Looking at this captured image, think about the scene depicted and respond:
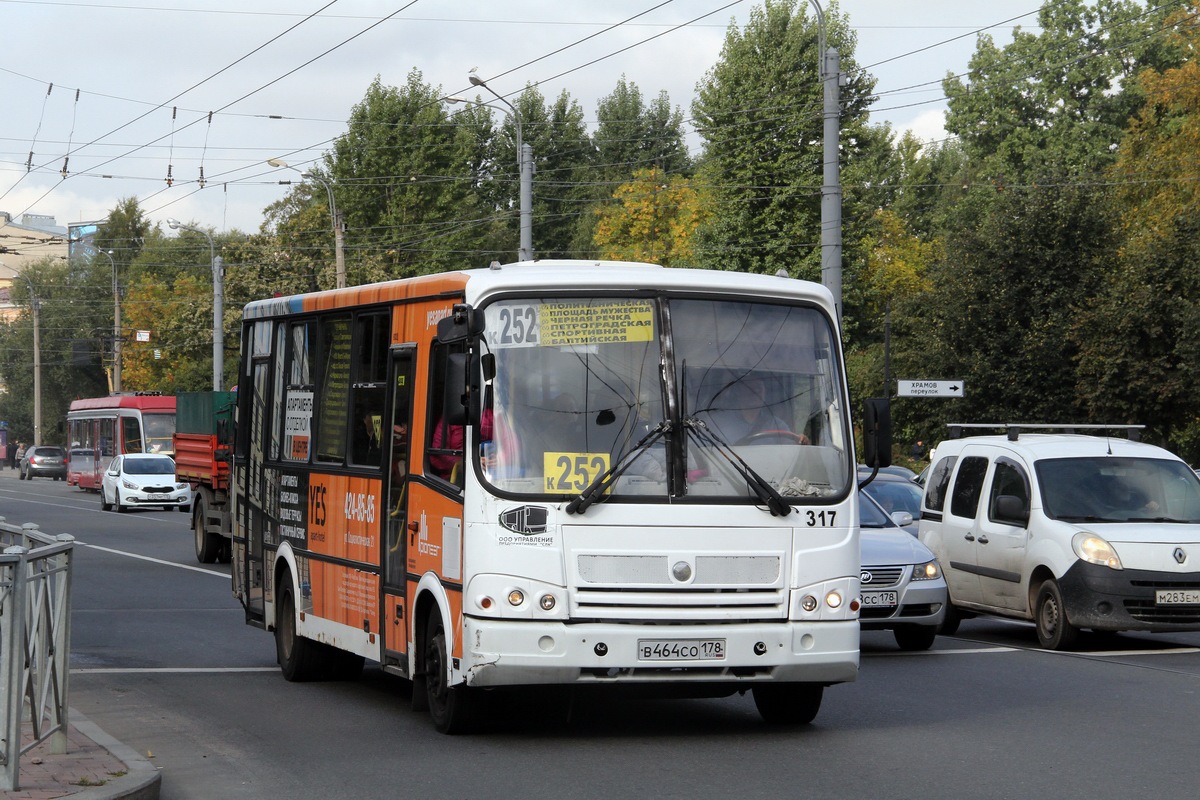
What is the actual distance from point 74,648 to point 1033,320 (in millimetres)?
33219

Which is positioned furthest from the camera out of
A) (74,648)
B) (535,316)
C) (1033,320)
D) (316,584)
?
(1033,320)

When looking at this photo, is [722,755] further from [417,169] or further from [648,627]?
[417,169]

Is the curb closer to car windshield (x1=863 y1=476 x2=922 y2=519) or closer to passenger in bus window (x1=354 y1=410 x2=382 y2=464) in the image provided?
passenger in bus window (x1=354 y1=410 x2=382 y2=464)

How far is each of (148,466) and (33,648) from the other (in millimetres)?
40196

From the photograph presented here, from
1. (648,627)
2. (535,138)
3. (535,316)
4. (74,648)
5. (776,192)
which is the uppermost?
(535,138)

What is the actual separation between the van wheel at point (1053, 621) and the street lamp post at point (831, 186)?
6.76m

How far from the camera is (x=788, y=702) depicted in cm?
1032

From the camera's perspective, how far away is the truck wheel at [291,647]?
1259 centimetres

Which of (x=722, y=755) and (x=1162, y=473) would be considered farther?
(x=1162, y=473)

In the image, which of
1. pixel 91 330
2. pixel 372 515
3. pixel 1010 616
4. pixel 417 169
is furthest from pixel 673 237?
pixel 372 515

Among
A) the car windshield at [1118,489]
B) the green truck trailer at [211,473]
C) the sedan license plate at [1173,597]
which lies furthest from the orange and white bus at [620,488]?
the green truck trailer at [211,473]

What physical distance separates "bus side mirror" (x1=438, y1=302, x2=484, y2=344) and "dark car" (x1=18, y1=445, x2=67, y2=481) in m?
83.0

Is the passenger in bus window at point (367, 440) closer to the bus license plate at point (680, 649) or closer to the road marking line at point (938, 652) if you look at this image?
the bus license plate at point (680, 649)

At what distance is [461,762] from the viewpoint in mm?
8961
